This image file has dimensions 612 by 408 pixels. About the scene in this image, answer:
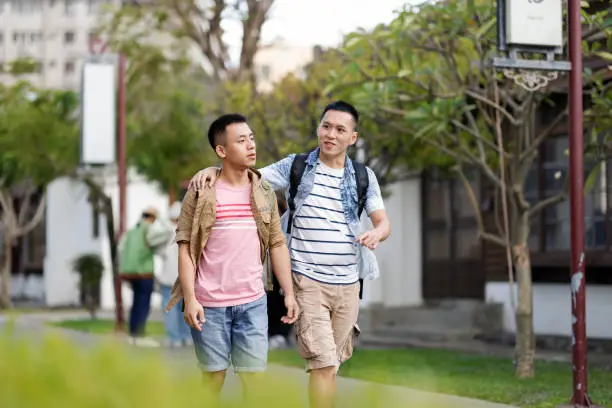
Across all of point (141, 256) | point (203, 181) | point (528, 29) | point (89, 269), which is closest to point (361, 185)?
point (203, 181)

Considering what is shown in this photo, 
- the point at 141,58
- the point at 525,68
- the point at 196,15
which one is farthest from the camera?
the point at 141,58

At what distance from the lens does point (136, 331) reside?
57.9 ft

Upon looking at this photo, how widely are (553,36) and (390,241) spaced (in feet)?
42.9

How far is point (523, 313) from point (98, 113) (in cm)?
1427

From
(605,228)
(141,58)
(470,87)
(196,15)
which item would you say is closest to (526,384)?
(470,87)

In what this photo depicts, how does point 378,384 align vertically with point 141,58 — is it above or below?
below

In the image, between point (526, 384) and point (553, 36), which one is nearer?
point (553, 36)

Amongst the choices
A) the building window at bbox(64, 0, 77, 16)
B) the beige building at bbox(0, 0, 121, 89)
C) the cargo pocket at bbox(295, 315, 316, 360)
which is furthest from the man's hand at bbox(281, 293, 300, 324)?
the building window at bbox(64, 0, 77, 16)

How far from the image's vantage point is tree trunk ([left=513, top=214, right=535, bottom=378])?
12539mm

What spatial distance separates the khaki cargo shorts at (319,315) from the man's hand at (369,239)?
20.3 inches

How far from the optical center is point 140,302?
1784 centimetres

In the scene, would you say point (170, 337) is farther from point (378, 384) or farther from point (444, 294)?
point (378, 384)

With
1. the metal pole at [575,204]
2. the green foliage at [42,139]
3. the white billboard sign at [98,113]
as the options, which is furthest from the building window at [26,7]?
the metal pole at [575,204]

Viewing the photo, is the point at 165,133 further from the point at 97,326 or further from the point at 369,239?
the point at 369,239
